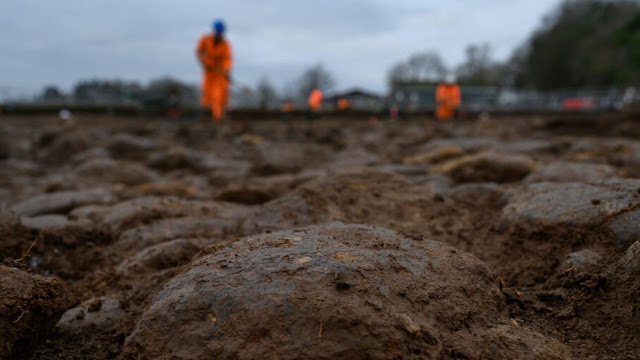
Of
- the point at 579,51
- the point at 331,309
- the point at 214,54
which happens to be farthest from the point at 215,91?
the point at 579,51

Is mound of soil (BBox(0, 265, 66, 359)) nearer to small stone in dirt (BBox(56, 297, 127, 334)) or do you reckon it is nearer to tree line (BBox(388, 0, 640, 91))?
small stone in dirt (BBox(56, 297, 127, 334))

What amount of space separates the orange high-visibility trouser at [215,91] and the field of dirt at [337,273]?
7.18 meters

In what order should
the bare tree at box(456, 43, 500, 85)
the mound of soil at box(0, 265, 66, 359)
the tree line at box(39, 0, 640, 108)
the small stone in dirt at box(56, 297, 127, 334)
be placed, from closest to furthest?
the mound of soil at box(0, 265, 66, 359) → the small stone in dirt at box(56, 297, 127, 334) → the tree line at box(39, 0, 640, 108) → the bare tree at box(456, 43, 500, 85)

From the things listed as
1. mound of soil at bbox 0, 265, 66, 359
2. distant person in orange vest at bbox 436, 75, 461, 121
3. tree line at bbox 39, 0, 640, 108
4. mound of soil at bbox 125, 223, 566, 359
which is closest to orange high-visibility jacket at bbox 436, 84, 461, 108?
distant person in orange vest at bbox 436, 75, 461, 121

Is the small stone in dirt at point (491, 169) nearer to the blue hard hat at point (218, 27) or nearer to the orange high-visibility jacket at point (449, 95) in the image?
the blue hard hat at point (218, 27)

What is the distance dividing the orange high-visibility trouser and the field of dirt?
23.6 ft

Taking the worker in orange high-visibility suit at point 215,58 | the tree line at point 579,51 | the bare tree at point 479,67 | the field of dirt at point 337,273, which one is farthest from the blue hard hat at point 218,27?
the bare tree at point 479,67

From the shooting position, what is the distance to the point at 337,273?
5.18 ft

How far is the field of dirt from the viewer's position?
1.46 meters

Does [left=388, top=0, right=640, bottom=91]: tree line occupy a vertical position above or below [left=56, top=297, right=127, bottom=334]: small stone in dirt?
above

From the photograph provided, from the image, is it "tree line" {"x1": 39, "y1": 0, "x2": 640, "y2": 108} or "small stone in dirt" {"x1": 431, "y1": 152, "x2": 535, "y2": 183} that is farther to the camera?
"tree line" {"x1": 39, "y1": 0, "x2": 640, "y2": 108}

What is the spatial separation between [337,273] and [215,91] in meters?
9.90

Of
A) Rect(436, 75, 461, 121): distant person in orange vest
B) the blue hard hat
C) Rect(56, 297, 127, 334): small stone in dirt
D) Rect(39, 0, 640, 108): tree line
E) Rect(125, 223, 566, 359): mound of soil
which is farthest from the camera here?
Rect(39, 0, 640, 108): tree line

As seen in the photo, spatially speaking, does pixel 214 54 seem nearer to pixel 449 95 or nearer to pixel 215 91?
pixel 215 91
